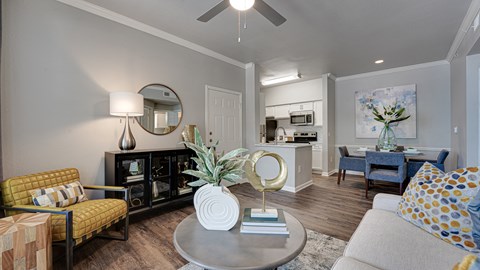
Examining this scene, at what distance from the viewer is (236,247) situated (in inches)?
42.5

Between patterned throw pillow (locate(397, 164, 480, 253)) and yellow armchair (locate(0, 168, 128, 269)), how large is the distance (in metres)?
2.38

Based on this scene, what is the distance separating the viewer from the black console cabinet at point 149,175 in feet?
7.58

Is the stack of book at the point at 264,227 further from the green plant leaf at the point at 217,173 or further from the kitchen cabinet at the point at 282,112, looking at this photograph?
the kitchen cabinet at the point at 282,112

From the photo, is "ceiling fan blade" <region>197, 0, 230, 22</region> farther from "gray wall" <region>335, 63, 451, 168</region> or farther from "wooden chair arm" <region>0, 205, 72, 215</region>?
"gray wall" <region>335, 63, 451, 168</region>

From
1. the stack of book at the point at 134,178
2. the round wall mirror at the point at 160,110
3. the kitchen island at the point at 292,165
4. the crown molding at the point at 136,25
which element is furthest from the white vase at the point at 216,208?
the crown molding at the point at 136,25

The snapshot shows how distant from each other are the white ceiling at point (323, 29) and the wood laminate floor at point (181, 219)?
2.35 metres

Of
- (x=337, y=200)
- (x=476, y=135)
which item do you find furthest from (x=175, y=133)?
(x=476, y=135)

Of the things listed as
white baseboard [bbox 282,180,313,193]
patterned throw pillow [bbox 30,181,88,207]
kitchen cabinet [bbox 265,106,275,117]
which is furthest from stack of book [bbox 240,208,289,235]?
kitchen cabinet [bbox 265,106,275,117]

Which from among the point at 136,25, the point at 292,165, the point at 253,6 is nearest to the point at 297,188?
the point at 292,165

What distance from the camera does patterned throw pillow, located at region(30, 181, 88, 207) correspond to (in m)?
1.67

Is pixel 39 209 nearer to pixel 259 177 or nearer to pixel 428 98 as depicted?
pixel 259 177

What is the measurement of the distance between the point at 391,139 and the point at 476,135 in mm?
→ 990

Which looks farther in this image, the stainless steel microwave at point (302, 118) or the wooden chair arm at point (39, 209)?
the stainless steel microwave at point (302, 118)

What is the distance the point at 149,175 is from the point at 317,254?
2.04m
